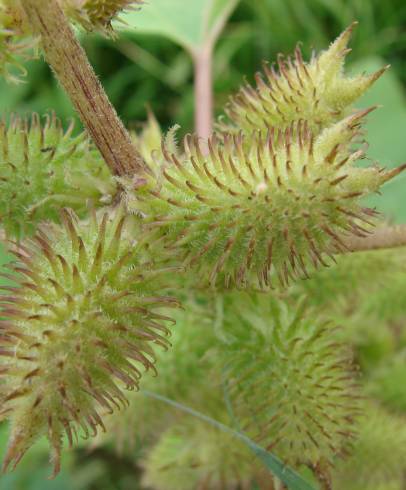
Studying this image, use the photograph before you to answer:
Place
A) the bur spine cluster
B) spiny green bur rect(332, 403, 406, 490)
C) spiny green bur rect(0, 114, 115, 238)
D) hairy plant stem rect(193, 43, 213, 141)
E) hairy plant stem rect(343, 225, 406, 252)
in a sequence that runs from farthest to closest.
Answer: hairy plant stem rect(193, 43, 213, 141)
spiny green bur rect(332, 403, 406, 490)
hairy plant stem rect(343, 225, 406, 252)
spiny green bur rect(0, 114, 115, 238)
the bur spine cluster

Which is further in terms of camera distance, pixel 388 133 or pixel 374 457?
pixel 388 133

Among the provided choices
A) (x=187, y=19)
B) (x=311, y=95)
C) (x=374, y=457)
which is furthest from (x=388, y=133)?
(x=311, y=95)

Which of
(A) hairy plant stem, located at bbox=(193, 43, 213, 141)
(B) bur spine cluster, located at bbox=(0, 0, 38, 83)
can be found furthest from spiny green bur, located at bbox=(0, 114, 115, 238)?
(A) hairy plant stem, located at bbox=(193, 43, 213, 141)

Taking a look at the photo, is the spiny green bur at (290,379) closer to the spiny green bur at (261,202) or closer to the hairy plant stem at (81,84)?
the spiny green bur at (261,202)

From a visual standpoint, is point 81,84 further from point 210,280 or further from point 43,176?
point 210,280

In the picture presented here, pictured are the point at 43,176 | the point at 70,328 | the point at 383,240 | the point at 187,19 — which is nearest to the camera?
the point at 70,328

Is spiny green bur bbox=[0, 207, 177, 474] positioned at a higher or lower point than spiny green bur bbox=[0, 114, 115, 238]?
lower

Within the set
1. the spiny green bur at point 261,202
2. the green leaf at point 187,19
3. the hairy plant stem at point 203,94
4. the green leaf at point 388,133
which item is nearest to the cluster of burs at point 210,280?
the spiny green bur at point 261,202

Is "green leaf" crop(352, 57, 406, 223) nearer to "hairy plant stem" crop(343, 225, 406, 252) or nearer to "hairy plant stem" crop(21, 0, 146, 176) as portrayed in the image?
"hairy plant stem" crop(343, 225, 406, 252)
